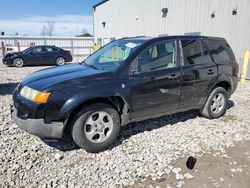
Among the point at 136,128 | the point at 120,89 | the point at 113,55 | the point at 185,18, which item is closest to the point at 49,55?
the point at 185,18

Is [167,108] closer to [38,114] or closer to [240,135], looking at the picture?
[240,135]

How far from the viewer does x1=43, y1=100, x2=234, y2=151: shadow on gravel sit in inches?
140

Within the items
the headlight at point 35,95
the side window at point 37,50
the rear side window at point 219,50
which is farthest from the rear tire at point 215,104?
the side window at point 37,50

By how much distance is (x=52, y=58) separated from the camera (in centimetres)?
1603

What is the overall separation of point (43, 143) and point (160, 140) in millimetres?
1950

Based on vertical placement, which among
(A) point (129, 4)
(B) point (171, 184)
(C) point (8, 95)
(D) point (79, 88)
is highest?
(A) point (129, 4)

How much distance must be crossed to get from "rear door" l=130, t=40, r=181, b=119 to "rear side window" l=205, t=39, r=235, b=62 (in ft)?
3.40

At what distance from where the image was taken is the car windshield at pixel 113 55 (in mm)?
3667

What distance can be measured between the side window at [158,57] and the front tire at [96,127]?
892mm

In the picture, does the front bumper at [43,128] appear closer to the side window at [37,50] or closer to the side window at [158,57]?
the side window at [158,57]

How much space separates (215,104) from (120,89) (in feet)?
8.21

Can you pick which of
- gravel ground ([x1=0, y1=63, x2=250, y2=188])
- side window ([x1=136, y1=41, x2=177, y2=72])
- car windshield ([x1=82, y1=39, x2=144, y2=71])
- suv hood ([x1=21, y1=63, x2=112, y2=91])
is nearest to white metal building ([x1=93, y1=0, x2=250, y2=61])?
gravel ground ([x1=0, y1=63, x2=250, y2=188])

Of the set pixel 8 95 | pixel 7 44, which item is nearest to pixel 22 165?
pixel 8 95

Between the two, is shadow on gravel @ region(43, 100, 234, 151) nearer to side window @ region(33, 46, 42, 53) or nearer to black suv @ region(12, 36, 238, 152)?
black suv @ region(12, 36, 238, 152)
